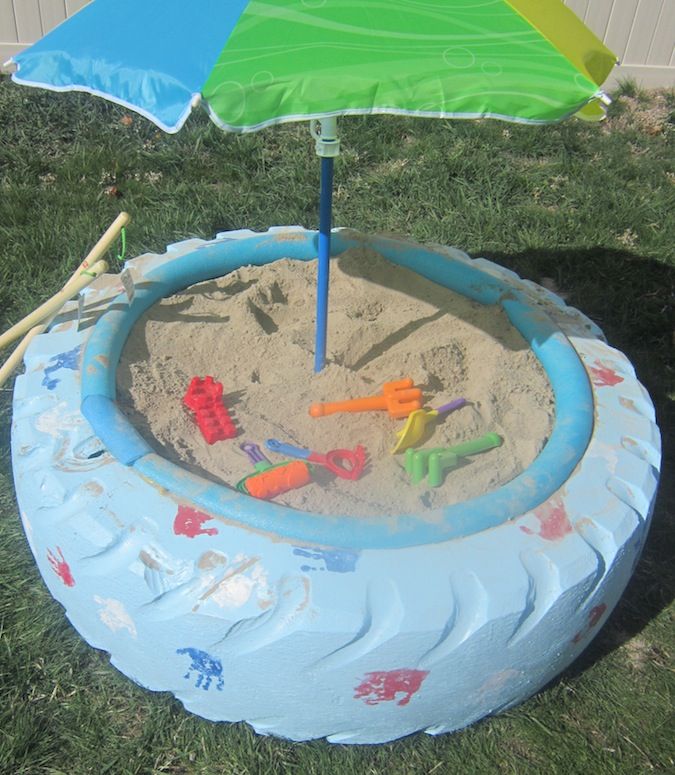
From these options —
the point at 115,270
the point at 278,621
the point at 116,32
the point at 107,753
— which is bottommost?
the point at 107,753

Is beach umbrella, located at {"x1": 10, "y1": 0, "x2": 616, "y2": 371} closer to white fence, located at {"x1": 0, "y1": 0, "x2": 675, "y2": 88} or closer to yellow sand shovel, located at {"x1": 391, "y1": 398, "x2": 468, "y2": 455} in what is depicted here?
yellow sand shovel, located at {"x1": 391, "y1": 398, "x2": 468, "y2": 455}

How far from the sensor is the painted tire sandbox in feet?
5.87

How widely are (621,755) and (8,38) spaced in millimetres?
4700

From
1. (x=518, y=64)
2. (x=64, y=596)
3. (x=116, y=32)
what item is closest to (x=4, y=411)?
(x=64, y=596)

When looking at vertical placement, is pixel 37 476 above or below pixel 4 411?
above

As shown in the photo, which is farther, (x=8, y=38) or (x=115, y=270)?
(x=8, y=38)

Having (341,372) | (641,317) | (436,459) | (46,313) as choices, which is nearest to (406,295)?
(341,372)

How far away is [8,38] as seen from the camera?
495 centimetres

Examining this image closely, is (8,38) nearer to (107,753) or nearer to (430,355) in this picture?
(430,355)

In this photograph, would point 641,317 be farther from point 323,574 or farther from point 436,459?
point 323,574

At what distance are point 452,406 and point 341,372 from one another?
326mm

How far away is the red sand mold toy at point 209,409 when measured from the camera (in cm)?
221

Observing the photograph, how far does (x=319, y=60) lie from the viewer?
1.57 metres

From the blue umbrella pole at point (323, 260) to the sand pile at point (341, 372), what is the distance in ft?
0.26
